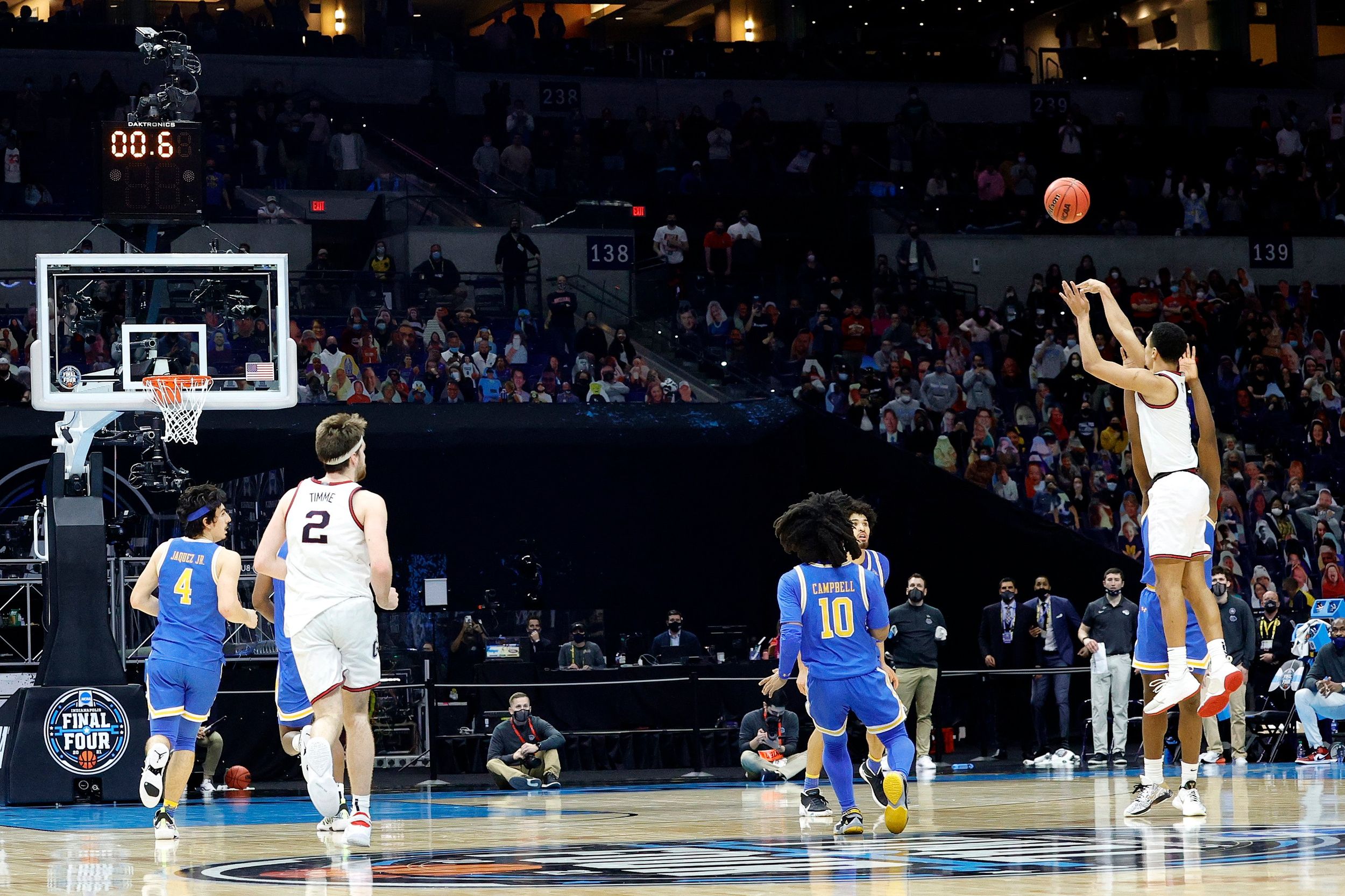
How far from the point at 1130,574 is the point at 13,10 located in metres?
26.0

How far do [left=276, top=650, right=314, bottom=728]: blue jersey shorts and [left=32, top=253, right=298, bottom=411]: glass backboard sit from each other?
6.09 meters

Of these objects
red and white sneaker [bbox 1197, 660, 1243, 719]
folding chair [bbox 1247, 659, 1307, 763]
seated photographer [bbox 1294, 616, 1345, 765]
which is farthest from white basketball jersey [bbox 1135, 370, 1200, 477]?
folding chair [bbox 1247, 659, 1307, 763]

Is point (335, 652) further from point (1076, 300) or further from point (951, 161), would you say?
point (951, 161)

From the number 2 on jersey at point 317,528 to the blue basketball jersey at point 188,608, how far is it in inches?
83.7

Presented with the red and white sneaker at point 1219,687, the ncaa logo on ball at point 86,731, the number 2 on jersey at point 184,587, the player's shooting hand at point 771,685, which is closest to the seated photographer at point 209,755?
the ncaa logo on ball at point 86,731

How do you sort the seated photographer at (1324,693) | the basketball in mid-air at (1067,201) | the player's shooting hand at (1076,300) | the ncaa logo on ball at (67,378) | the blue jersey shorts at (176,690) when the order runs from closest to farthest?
1. the player's shooting hand at (1076,300)
2. the blue jersey shorts at (176,690)
3. the basketball in mid-air at (1067,201)
4. the ncaa logo on ball at (67,378)
5. the seated photographer at (1324,693)

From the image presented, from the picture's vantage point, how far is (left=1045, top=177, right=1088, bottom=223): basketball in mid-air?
12820 mm

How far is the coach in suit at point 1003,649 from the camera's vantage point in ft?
66.2

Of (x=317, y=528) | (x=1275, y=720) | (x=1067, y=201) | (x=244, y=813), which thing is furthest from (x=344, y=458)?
(x=1275, y=720)

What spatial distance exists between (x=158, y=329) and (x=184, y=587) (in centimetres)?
564

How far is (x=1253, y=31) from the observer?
40688 mm

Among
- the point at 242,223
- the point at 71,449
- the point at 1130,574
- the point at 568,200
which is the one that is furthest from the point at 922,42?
the point at 71,449

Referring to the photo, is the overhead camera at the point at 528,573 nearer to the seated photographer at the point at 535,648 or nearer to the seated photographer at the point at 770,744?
the seated photographer at the point at 535,648

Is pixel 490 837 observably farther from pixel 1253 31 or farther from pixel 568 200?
pixel 1253 31
